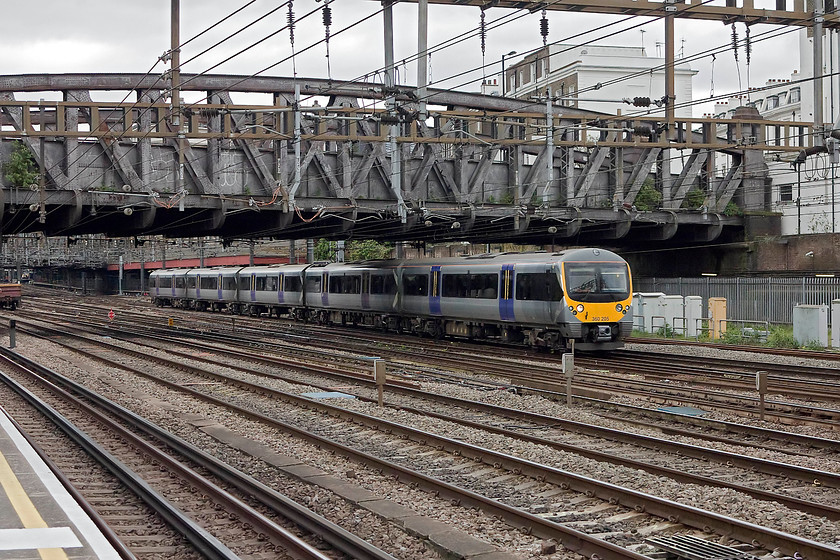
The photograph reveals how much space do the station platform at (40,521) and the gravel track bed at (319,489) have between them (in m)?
2.41

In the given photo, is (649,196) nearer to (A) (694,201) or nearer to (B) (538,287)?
(A) (694,201)

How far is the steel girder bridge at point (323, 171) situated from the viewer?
30.6m

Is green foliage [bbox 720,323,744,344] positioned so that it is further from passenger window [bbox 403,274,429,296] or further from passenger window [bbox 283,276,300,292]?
passenger window [bbox 283,276,300,292]

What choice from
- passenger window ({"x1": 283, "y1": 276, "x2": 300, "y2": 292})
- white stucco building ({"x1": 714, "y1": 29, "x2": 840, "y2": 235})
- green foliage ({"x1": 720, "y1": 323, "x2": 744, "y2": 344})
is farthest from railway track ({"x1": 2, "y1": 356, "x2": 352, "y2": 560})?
white stucco building ({"x1": 714, "y1": 29, "x2": 840, "y2": 235})

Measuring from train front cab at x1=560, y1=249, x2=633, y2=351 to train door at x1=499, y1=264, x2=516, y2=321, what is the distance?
250 cm

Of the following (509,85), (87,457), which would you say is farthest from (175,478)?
(509,85)

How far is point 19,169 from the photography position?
31062mm

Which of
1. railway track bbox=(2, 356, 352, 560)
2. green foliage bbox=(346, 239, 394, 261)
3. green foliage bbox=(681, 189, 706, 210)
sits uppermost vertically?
green foliage bbox=(681, 189, 706, 210)

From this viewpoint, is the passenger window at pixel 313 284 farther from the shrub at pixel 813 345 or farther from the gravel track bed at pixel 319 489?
the gravel track bed at pixel 319 489

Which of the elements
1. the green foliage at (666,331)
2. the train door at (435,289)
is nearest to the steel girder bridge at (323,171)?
the train door at (435,289)

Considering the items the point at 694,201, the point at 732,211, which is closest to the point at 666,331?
the point at 732,211

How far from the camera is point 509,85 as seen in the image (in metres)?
89.1

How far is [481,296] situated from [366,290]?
408 inches

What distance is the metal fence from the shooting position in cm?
3170
